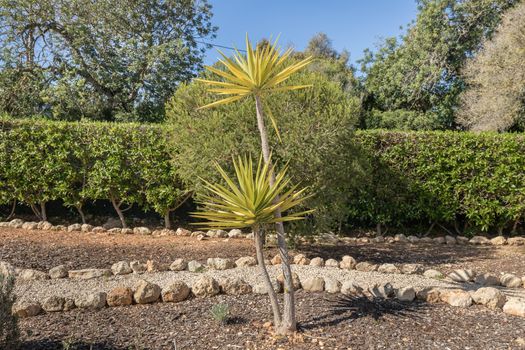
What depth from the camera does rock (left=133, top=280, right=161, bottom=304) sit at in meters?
4.05

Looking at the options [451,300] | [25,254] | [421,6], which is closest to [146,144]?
[25,254]

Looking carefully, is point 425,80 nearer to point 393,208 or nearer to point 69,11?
point 393,208

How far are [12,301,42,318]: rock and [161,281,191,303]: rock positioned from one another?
107cm

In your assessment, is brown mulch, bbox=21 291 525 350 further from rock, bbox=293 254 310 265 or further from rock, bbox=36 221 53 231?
rock, bbox=36 221 53 231

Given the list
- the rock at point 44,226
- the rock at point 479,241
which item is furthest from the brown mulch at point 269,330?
the rock at point 479,241

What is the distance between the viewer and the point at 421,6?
16703 millimetres

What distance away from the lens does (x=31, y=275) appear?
5023mm

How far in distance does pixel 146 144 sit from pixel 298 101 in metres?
3.56

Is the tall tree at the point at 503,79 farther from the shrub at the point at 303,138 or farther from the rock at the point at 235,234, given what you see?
the rock at the point at 235,234

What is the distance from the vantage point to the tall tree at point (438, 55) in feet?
52.0

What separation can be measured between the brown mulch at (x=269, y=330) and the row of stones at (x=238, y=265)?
1.38m

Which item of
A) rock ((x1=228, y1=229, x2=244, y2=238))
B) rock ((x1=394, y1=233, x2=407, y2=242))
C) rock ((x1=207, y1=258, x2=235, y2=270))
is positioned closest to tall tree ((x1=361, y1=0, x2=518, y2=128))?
rock ((x1=394, y1=233, x2=407, y2=242))

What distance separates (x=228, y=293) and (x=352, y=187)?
442 cm

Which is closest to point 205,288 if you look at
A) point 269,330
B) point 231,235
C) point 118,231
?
point 269,330
